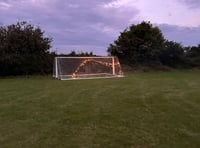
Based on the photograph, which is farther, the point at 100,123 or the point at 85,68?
the point at 85,68

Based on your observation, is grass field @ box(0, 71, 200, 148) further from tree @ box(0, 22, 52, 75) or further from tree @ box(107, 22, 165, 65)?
tree @ box(107, 22, 165, 65)

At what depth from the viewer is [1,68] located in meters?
23.3

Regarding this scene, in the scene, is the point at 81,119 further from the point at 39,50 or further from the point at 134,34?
the point at 134,34

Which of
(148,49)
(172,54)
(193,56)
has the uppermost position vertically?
(148,49)

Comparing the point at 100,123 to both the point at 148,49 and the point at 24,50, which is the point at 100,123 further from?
the point at 148,49

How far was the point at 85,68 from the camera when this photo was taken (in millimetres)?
23328

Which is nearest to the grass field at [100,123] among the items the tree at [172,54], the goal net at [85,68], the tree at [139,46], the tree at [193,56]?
the goal net at [85,68]

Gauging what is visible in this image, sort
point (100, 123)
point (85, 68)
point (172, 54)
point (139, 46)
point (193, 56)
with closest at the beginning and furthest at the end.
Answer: point (100, 123) → point (85, 68) → point (139, 46) → point (172, 54) → point (193, 56)

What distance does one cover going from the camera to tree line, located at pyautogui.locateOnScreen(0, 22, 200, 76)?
23344 mm

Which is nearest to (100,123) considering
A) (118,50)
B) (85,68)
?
(85,68)

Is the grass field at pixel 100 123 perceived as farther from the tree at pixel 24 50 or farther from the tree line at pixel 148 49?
the tree line at pixel 148 49

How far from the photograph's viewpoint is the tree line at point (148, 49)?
30438 millimetres

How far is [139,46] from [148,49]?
83cm

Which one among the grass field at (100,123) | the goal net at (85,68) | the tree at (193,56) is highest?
the tree at (193,56)
